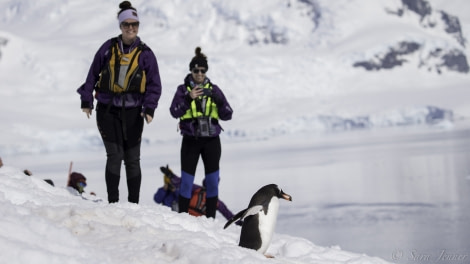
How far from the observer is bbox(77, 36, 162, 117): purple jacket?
515cm

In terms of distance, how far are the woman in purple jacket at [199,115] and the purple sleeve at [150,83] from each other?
0.54 meters

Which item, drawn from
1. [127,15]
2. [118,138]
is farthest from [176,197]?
[127,15]

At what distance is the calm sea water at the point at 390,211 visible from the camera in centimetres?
870

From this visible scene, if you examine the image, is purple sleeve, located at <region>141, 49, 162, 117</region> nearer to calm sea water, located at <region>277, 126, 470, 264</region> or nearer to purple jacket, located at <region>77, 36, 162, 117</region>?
purple jacket, located at <region>77, 36, 162, 117</region>

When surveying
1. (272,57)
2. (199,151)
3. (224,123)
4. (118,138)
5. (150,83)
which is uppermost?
(272,57)

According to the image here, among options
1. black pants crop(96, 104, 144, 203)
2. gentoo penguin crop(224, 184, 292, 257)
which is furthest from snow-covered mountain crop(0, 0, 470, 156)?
gentoo penguin crop(224, 184, 292, 257)

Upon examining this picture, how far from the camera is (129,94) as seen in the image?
5172mm

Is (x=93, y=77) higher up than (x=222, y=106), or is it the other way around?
(x=93, y=77)

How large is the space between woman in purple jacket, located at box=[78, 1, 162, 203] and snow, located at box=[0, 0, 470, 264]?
0.55m

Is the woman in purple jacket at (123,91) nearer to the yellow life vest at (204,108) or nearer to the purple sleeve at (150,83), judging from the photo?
the purple sleeve at (150,83)

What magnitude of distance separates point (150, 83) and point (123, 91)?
9.7 inches

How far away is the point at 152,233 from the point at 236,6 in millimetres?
127947

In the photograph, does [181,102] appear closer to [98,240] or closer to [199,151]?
[199,151]

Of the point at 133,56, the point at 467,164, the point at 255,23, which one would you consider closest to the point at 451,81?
the point at 255,23
